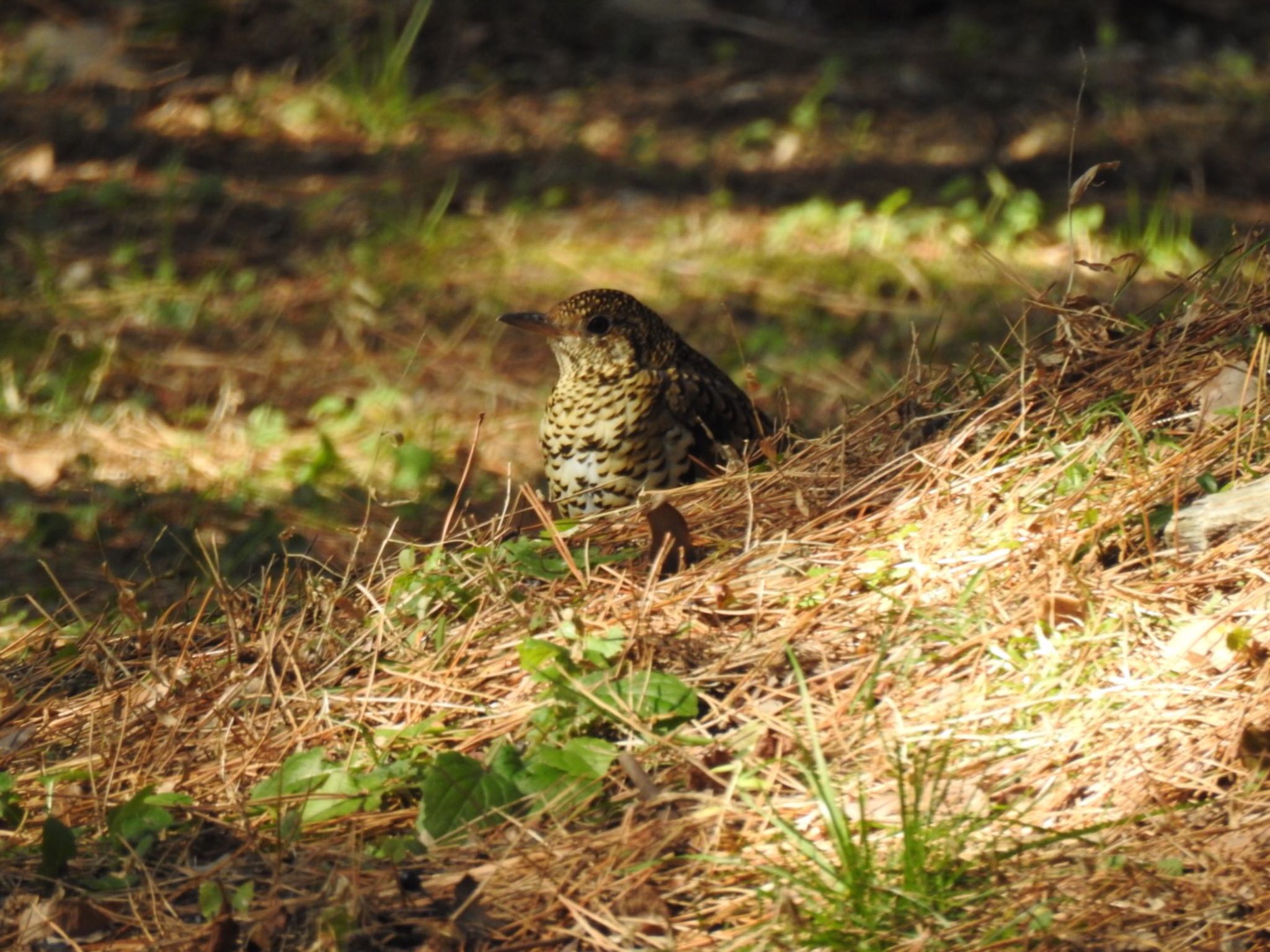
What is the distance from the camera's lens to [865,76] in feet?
27.2

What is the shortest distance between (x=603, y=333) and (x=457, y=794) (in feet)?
5.98

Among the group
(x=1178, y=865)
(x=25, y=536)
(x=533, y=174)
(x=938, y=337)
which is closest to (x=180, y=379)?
(x=25, y=536)

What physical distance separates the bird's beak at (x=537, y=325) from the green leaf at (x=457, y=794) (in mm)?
1805

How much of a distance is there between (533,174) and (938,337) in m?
2.53

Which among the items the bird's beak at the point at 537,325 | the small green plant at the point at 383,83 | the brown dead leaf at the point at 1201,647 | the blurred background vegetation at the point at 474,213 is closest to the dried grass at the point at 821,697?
the brown dead leaf at the point at 1201,647

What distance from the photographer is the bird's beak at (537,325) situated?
4023mm

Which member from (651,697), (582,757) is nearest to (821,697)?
(651,697)

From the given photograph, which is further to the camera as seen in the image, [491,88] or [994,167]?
[491,88]

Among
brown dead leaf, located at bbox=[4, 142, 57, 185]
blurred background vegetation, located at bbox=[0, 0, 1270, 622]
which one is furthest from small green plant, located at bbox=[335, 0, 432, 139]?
brown dead leaf, located at bbox=[4, 142, 57, 185]

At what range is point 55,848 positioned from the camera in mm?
2346

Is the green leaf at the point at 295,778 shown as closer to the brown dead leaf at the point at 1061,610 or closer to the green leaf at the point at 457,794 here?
→ the green leaf at the point at 457,794

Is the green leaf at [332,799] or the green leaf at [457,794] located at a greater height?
the green leaf at [457,794]

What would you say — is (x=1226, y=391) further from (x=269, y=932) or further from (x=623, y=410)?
(x=269, y=932)

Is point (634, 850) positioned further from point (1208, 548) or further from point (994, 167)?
point (994, 167)
